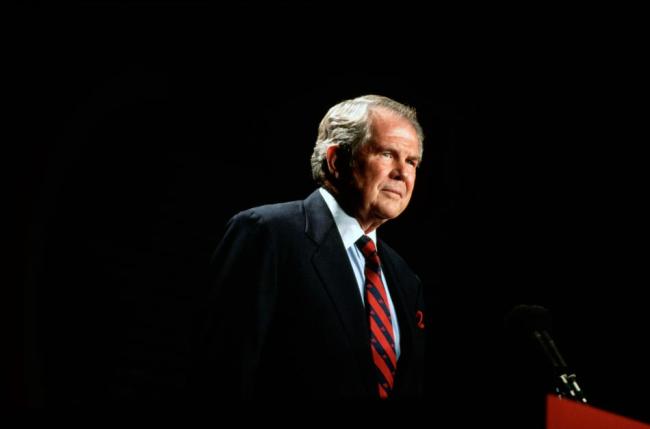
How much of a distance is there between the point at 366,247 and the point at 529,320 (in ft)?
1.53

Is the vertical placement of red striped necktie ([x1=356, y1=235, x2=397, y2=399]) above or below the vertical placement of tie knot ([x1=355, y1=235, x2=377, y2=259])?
below

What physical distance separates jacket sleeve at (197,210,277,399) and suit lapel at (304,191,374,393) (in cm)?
13

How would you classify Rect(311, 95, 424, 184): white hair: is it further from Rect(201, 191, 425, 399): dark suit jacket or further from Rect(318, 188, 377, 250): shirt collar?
Rect(201, 191, 425, 399): dark suit jacket

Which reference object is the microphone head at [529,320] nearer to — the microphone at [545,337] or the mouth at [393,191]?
the microphone at [545,337]

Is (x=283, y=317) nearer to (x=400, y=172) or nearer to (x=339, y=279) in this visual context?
(x=339, y=279)

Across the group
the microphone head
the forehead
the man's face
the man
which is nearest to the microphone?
the microphone head

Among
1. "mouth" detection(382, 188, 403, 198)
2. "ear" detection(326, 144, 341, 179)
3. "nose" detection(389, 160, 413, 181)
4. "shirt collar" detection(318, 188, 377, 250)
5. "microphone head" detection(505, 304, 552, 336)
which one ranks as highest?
"ear" detection(326, 144, 341, 179)

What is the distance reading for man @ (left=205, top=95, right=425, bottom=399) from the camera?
1.52 m

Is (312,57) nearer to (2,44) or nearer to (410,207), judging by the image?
(410,207)

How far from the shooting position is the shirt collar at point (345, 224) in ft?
5.59

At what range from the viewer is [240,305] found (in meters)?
1.52

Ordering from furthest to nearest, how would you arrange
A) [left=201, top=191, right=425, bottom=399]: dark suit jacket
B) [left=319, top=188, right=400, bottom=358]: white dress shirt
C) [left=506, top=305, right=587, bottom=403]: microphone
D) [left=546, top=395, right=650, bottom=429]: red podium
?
[left=319, top=188, right=400, bottom=358]: white dress shirt < [left=201, top=191, right=425, bottom=399]: dark suit jacket < [left=506, top=305, right=587, bottom=403]: microphone < [left=546, top=395, right=650, bottom=429]: red podium

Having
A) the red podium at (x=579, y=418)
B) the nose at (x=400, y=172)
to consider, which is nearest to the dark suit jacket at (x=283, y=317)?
the nose at (x=400, y=172)

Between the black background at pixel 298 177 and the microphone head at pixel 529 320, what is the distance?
69 mm
